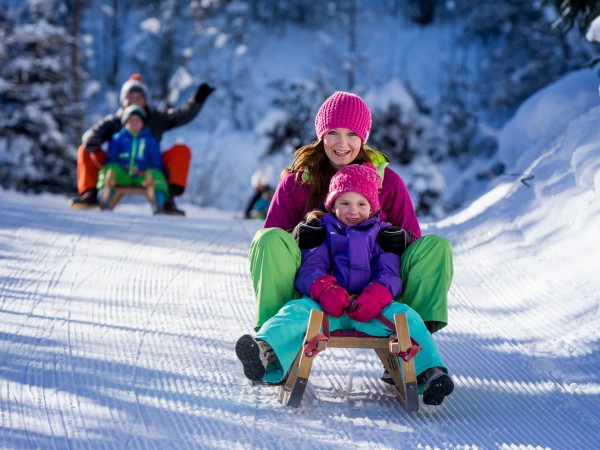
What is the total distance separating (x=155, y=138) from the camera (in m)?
9.11

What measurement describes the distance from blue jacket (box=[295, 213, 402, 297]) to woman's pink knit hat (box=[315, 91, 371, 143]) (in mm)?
525

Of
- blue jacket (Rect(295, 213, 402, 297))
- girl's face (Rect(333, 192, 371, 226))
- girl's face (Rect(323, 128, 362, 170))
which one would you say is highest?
girl's face (Rect(323, 128, 362, 170))

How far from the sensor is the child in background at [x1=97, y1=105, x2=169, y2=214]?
8367 mm

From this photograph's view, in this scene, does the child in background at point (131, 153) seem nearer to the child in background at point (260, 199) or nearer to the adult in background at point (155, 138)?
the adult in background at point (155, 138)

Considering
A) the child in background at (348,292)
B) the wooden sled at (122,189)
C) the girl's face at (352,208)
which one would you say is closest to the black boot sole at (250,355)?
the child in background at (348,292)

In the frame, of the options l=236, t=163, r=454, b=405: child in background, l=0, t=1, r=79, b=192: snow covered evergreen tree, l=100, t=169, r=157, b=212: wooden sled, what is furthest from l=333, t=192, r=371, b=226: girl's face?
l=0, t=1, r=79, b=192: snow covered evergreen tree

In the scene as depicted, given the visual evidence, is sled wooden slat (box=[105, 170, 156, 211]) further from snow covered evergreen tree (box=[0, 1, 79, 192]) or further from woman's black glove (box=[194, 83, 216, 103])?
snow covered evergreen tree (box=[0, 1, 79, 192])

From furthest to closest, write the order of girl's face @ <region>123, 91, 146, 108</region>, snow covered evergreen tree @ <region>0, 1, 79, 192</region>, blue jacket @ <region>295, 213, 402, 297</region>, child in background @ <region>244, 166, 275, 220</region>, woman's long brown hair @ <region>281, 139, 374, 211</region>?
snow covered evergreen tree @ <region>0, 1, 79, 192</region>
child in background @ <region>244, 166, 275, 220</region>
girl's face @ <region>123, 91, 146, 108</region>
woman's long brown hair @ <region>281, 139, 374, 211</region>
blue jacket @ <region>295, 213, 402, 297</region>

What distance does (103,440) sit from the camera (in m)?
2.46

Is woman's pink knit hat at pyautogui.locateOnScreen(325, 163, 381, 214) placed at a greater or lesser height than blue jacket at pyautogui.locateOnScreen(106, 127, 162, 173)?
greater

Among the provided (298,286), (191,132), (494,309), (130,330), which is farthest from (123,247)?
(191,132)

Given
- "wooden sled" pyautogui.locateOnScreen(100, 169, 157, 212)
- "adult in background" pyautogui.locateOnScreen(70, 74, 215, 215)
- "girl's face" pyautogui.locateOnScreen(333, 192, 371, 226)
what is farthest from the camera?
"adult in background" pyautogui.locateOnScreen(70, 74, 215, 215)

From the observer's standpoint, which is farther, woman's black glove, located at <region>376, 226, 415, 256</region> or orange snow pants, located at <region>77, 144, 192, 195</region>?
orange snow pants, located at <region>77, 144, 192, 195</region>

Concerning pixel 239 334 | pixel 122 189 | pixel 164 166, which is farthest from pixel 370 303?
pixel 164 166
